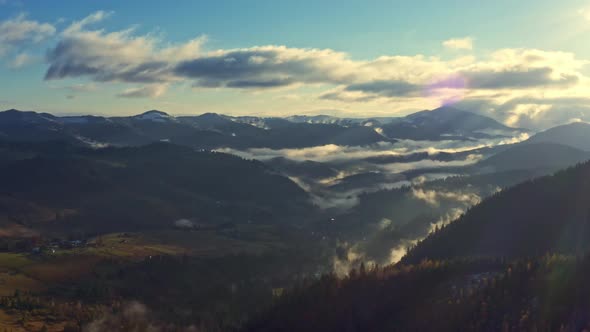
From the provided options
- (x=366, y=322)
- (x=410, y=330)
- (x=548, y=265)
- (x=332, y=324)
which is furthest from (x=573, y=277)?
(x=332, y=324)

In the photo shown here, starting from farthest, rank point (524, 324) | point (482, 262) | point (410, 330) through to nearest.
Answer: point (482, 262), point (410, 330), point (524, 324)

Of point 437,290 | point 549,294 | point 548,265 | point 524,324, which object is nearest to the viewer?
point 524,324

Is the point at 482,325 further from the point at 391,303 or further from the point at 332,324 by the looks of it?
the point at 332,324

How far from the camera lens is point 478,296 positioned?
495 ft

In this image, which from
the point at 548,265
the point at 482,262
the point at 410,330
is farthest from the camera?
the point at 482,262

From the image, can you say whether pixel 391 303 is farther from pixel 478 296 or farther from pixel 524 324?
pixel 524 324

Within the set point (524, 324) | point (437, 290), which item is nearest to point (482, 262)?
point (437, 290)

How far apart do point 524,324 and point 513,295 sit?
19272mm

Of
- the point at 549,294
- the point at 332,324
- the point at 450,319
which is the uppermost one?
the point at 549,294

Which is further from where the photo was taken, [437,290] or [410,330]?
[437,290]

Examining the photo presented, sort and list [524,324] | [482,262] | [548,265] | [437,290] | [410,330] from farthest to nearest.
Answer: [482,262] < [437,290] < [548,265] < [410,330] < [524,324]

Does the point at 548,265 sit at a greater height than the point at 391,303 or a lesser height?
greater

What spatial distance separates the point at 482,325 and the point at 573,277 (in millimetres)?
37303

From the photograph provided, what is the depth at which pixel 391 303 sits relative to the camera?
186 meters
